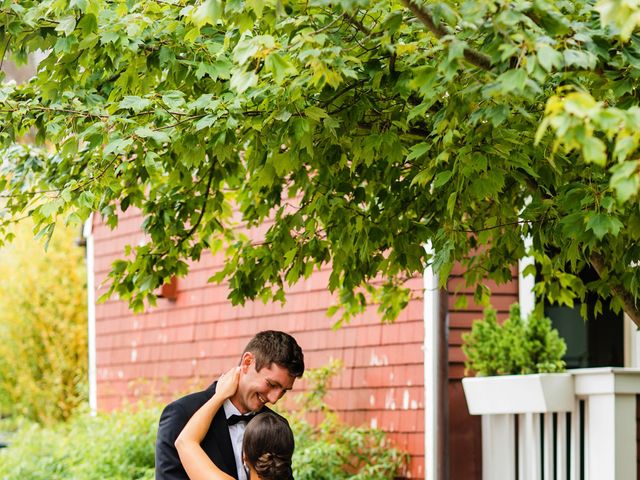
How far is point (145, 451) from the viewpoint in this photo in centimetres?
998

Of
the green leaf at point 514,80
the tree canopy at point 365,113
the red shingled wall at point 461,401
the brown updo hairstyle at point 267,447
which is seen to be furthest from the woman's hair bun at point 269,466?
the red shingled wall at point 461,401

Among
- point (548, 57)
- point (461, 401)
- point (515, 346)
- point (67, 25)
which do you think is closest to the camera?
point (548, 57)

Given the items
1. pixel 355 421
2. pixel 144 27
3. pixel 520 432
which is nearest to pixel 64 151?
pixel 144 27

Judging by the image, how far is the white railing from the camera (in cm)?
711

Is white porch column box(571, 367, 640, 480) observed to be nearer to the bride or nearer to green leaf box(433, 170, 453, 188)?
green leaf box(433, 170, 453, 188)

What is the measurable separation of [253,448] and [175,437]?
0.37m

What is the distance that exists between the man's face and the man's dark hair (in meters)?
0.02

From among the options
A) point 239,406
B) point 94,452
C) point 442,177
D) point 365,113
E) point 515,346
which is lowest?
point 94,452

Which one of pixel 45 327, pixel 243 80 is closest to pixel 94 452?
pixel 243 80

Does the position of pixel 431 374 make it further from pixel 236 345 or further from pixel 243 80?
pixel 243 80

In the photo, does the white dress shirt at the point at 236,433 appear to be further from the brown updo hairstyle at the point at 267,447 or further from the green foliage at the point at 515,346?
the green foliage at the point at 515,346

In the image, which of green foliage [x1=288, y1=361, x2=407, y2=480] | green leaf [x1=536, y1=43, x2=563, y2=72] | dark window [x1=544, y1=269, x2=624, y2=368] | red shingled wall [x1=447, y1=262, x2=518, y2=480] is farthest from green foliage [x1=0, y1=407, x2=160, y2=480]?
green leaf [x1=536, y1=43, x2=563, y2=72]

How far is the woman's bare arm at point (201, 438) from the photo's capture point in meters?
4.54

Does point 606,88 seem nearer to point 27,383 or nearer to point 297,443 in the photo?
point 297,443
